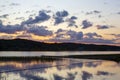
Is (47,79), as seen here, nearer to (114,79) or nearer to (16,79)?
(16,79)

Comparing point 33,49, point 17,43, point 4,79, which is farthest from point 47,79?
point 33,49

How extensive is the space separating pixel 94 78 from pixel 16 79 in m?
5.43

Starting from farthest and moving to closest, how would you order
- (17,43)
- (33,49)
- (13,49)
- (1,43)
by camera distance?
1. (33,49)
2. (13,49)
3. (17,43)
4. (1,43)

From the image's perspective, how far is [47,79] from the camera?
23.8 metres

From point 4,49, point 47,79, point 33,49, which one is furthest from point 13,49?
point 47,79

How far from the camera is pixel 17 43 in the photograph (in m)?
157

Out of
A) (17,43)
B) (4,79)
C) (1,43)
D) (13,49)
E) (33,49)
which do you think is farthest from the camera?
(33,49)

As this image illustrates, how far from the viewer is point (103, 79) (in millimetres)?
22906

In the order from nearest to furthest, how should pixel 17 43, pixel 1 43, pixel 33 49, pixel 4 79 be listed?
pixel 4 79, pixel 1 43, pixel 17 43, pixel 33 49

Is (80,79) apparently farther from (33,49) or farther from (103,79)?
(33,49)

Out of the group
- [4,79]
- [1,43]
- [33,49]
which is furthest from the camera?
[33,49]

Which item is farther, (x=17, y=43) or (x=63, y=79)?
(x=17, y=43)

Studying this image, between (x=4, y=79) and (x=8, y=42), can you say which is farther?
(x=8, y=42)

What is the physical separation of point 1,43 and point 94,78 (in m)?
120
